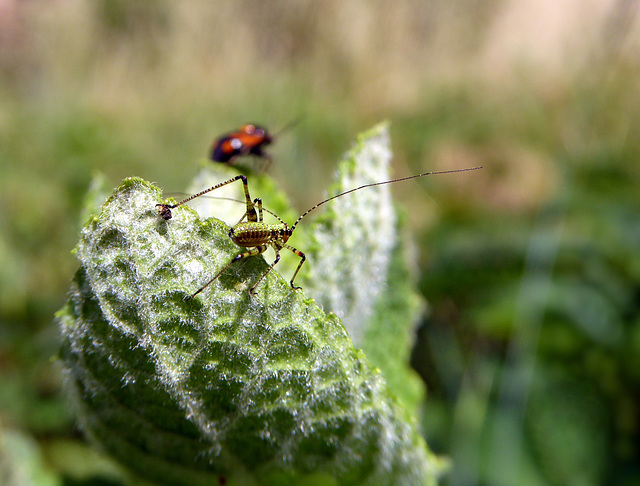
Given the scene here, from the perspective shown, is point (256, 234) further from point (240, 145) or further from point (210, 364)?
point (240, 145)

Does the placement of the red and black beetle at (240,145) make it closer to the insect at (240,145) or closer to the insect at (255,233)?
the insect at (240,145)

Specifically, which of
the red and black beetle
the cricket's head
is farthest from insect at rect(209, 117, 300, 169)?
the cricket's head

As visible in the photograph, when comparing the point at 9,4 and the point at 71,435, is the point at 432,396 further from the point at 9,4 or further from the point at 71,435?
the point at 9,4

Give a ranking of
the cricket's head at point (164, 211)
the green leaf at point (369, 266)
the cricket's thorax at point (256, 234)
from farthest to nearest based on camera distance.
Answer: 1. the green leaf at point (369, 266)
2. the cricket's thorax at point (256, 234)
3. the cricket's head at point (164, 211)

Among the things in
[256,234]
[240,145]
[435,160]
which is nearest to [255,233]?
[256,234]

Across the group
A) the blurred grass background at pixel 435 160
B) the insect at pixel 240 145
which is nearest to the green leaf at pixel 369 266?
the insect at pixel 240 145
